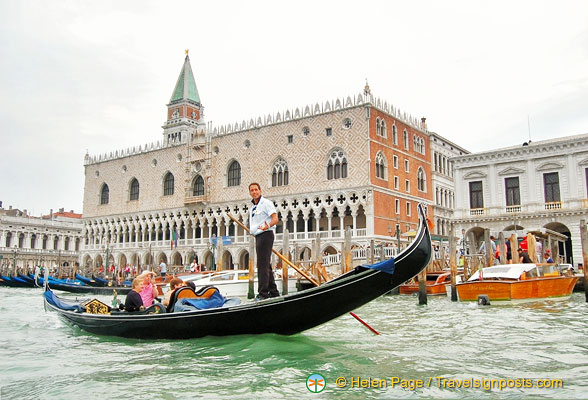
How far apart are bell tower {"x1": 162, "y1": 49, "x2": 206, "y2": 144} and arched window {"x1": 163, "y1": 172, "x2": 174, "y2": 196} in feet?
48.5

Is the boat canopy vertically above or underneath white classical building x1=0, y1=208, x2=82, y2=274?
underneath

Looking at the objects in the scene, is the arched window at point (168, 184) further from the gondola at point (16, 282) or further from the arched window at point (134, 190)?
the gondola at point (16, 282)

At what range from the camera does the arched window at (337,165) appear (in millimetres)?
24656

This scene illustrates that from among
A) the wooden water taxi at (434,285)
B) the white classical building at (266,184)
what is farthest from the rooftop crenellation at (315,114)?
the wooden water taxi at (434,285)

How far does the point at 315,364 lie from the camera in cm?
432

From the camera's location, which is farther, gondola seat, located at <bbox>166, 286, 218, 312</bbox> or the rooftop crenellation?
the rooftop crenellation

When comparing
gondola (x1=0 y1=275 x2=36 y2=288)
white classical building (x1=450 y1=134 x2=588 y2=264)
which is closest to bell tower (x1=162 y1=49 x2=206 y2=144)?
gondola (x1=0 y1=275 x2=36 y2=288)

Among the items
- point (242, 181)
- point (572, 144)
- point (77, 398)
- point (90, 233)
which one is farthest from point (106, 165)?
point (77, 398)

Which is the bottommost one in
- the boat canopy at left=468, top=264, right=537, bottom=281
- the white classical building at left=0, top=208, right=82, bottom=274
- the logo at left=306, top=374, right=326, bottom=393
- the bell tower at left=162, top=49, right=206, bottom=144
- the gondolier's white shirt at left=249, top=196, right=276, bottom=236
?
the logo at left=306, top=374, right=326, bottom=393

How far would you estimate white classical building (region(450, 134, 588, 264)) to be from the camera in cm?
1930

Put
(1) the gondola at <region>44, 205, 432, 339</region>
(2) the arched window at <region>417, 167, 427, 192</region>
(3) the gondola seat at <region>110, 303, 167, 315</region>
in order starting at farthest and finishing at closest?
(2) the arched window at <region>417, 167, 427, 192</region>
(3) the gondola seat at <region>110, 303, 167, 315</region>
(1) the gondola at <region>44, 205, 432, 339</region>

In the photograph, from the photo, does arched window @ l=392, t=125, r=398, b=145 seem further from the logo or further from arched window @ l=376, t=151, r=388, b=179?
the logo

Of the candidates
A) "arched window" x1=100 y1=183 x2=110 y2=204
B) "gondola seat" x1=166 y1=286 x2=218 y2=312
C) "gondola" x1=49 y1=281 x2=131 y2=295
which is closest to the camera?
"gondola seat" x1=166 y1=286 x2=218 y2=312

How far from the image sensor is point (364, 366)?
4.25 meters
